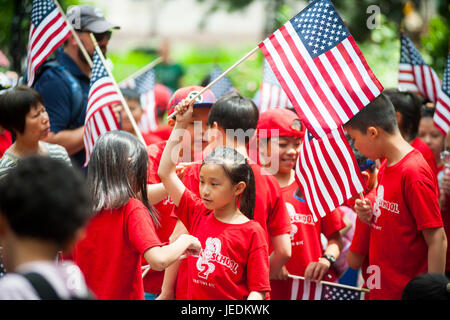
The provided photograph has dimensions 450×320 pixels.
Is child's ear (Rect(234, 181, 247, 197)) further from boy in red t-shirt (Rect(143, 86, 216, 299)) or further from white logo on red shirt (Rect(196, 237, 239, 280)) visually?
boy in red t-shirt (Rect(143, 86, 216, 299))

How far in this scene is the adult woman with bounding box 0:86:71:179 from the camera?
192 inches

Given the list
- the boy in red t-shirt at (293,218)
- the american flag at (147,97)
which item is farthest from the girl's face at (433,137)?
the american flag at (147,97)

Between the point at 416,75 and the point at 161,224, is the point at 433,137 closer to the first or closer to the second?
the point at 416,75

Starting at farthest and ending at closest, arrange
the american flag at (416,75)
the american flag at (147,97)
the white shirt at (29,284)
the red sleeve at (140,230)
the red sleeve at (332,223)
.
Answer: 1. the american flag at (147,97)
2. the american flag at (416,75)
3. the red sleeve at (332,223)
4. the red sleeve at (140,230)
5. the white shirt at (29,284)

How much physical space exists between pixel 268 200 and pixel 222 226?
24.5 inches

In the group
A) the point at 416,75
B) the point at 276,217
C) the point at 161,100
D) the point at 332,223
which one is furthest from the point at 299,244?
the point at 161,100

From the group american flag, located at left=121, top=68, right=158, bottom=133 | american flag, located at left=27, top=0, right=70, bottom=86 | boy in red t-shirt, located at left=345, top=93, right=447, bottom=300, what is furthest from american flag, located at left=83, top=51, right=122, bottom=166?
american flag, located at left=121, top=68, right=158, bottom=133

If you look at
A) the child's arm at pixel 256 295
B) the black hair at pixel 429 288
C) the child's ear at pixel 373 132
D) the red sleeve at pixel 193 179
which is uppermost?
the child's ear at pixel 373 132

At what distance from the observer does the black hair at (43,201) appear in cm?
211

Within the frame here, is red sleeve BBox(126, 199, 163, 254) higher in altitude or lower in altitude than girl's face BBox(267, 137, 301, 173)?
lower

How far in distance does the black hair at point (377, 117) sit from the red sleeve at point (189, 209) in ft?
4.72

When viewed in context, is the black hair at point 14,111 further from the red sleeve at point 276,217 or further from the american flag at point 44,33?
the red sleeve at point 276,217
